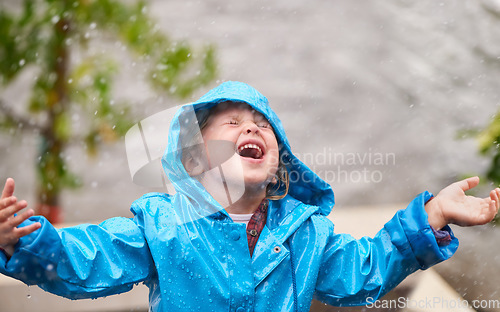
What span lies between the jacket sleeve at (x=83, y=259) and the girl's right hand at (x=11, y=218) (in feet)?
0.13

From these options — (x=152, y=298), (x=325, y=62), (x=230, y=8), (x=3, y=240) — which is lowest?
(x=325, y=62)

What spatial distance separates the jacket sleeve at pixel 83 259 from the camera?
1273 mm

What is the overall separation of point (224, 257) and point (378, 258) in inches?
15.9

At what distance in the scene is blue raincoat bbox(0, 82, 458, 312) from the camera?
54.7 inches

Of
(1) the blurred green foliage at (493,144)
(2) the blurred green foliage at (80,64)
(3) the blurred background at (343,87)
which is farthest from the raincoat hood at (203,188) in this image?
(3) the blurred background at (343,87)

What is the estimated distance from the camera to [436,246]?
4.75 ft

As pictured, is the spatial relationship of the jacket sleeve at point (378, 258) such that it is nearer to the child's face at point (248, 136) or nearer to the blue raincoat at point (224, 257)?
the blue raincoat at point (224, 257)

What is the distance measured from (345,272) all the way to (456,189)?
0.35 m

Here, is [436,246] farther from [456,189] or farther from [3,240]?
[3,240]

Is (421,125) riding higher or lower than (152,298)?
lower

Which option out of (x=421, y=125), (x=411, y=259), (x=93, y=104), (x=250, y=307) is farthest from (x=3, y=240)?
(x=421, y=125)

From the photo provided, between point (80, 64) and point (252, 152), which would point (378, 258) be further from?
point (80, 64)

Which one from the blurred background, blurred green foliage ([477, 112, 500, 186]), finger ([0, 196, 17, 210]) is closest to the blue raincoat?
finger ([0, 196, 17, 210])

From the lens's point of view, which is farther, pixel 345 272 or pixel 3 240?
pixel 345 272
